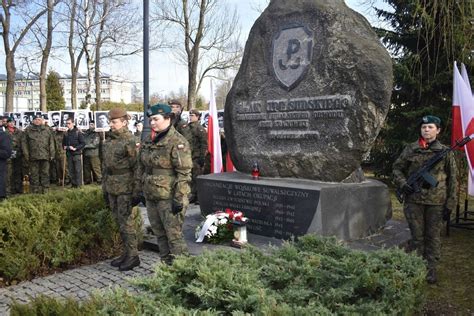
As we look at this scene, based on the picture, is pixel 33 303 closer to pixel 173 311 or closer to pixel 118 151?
pixel 173 311

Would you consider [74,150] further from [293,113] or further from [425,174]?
[425,174]

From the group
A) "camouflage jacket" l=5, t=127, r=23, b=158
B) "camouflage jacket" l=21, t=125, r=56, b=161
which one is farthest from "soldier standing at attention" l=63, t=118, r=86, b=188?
"camouflage jacket" l=5, t=127, r=23, b=158

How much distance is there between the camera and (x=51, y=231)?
5.33 meters

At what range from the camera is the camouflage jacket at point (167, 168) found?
4766 millimetres

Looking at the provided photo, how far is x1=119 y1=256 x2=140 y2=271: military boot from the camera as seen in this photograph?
17.2ft

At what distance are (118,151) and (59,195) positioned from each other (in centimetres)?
151

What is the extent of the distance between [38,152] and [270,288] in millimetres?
9996

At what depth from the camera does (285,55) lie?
20.9 feet

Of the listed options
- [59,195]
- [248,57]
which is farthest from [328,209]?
[59,195]

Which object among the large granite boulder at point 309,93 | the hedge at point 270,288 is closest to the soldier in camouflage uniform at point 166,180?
the hedge at point 270,288

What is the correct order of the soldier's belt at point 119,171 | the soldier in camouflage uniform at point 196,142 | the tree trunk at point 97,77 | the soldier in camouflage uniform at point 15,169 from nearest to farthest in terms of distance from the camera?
the soldier's belt at point 119,171 < the soldier in camouflage uniform at point 196,142 < the soldier in camouflage uniform at point 15,169 < the tree trunk at point 97,77

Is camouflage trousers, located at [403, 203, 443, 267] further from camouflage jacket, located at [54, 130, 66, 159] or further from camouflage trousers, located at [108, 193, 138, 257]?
camouflage jacket, located at [54, 130, 66, 159]

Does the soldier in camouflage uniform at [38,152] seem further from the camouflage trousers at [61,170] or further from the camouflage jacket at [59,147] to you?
the camouflage trousers at [61,170]

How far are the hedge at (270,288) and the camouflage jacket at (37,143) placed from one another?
369 inches
